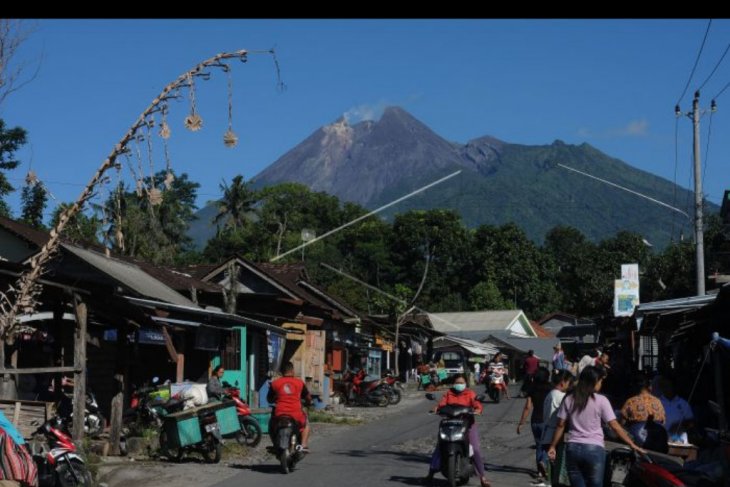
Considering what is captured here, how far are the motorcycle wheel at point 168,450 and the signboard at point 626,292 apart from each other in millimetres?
23876

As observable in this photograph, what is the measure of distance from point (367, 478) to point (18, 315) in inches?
215

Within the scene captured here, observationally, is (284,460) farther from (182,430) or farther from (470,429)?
(470,429)

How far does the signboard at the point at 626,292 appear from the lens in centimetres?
3722

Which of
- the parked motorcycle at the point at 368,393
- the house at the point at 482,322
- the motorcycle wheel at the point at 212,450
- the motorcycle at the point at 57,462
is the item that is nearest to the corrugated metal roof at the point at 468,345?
the house at the point at 482,322

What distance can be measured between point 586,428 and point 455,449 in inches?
143

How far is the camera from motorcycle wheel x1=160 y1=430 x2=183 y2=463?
15.8m

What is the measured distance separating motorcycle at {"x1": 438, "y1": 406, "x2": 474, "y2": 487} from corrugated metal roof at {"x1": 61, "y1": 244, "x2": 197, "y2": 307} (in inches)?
291

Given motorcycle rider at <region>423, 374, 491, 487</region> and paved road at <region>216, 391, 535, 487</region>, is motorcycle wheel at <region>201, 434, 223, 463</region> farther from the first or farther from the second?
motorcycle rider at <region>423, 374, 491, 487</region>

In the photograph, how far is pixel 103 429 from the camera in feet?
58.0

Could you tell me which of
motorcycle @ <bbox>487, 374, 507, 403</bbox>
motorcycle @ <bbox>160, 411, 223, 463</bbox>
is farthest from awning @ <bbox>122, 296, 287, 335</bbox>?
motorcycle @ <bbox>487, 374, 507, 403</bbox>

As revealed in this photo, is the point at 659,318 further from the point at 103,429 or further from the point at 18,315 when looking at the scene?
the point at 18,315

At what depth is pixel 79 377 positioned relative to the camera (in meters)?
14.3

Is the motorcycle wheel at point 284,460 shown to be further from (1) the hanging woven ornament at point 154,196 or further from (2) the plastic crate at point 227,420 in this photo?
(1) the hanging woven ornament at point 154,196

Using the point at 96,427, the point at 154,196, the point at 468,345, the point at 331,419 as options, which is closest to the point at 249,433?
the point at 96,427
